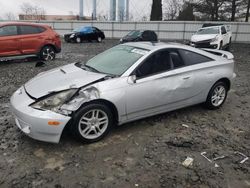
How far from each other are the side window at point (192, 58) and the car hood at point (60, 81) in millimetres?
1575

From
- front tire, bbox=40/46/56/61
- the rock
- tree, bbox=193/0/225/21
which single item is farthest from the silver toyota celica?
tree, bbox=193/0/225/21

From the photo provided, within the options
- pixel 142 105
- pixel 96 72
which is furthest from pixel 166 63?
pixel 96 72

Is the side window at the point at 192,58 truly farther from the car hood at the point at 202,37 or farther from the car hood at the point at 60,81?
the car hood at the point at 202,37

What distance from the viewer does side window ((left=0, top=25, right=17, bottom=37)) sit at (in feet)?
30.7

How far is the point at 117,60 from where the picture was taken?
4.44 meters

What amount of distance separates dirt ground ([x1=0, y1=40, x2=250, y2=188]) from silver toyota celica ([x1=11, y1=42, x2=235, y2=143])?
0.86 feet

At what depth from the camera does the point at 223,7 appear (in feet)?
107

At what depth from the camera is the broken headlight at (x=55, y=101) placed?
3.47 m

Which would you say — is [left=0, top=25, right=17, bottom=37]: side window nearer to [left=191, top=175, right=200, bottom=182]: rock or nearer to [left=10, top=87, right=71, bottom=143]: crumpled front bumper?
[left=10, top=87, right=71, bottom=143]: crumpled front bumper

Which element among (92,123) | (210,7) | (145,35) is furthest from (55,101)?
(210,7)

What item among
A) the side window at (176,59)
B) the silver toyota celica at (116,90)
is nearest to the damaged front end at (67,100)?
the silver toyota celica at (116,90)

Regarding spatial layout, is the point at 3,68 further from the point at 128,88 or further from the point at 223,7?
the point at 223,7

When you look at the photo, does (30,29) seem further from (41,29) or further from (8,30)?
(8,30)

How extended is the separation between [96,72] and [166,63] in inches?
46.8
